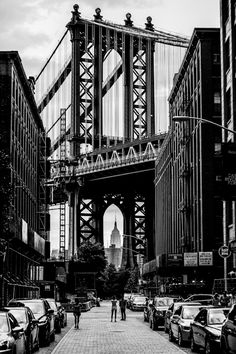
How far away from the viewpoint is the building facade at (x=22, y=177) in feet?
227

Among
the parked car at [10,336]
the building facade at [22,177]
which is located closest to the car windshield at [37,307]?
the parked car at [10,336]

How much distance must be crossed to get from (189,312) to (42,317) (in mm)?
5015

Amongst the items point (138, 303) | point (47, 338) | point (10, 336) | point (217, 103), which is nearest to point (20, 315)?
point (47, 338)

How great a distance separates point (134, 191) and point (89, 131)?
20309mm

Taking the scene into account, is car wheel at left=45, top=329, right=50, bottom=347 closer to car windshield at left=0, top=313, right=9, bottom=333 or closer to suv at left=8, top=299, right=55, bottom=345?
suv at left=8, top=299, right=55, bottom=345

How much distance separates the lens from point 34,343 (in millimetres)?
24625

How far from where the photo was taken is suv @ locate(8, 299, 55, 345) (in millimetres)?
27562

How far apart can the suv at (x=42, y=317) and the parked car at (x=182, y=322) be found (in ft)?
14.4

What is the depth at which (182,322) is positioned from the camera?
89.4 feet

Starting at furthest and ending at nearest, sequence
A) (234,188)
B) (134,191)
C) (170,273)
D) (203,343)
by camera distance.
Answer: (134,191)
(170,273)
(234,188)
(203,343)

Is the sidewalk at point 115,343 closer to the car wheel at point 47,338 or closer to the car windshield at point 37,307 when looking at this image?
the car wheel at point 47,338

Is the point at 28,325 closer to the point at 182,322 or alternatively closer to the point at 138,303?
the point at 182,322

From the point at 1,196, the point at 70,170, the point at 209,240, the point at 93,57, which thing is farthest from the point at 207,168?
the point at 93,57

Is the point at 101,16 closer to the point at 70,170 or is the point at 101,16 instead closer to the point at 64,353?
the point at 70,170
